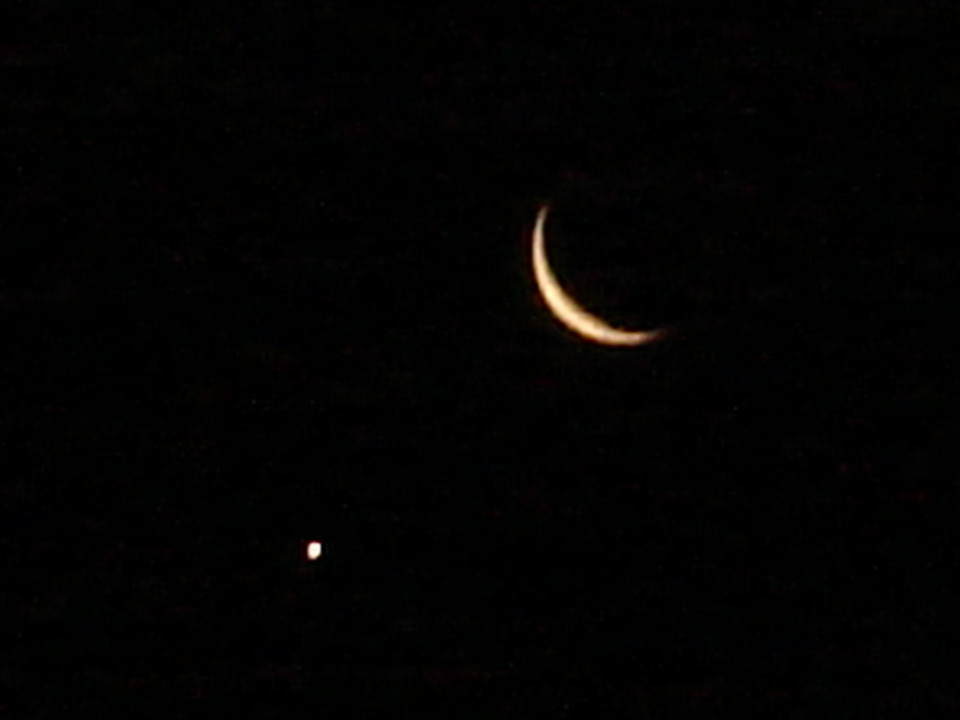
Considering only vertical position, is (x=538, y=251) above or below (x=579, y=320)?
above

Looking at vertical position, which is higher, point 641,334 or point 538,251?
point 538,251
